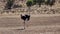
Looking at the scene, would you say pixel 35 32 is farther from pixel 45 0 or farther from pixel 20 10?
pixel 45 0

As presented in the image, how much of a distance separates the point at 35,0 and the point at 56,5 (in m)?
2.96

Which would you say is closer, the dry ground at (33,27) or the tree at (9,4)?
the dry ground at (33,27)

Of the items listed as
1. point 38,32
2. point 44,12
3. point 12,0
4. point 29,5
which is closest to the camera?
point 38,32

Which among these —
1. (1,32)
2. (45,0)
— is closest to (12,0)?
(45,0)

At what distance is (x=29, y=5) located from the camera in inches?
1363

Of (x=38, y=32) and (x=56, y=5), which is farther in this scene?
(x=56, y=5)

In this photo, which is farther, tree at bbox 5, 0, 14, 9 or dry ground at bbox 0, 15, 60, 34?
tree at bbox 5, 0, 14, 9

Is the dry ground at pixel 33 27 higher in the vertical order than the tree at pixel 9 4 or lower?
higher

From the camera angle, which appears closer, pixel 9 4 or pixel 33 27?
pixel 33 27

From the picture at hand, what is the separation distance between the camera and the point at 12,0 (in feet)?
121

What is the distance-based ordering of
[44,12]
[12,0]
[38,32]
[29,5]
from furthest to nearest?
1. [12,0]
2. [29,5]
3. [44,12]
4. [38,32]

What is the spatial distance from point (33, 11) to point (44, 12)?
1351 millimetres

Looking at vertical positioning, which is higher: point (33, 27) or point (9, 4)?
point (33, 27)

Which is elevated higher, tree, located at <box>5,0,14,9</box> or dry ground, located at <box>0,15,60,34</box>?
dry ground, located at <box>0,15,60,34</box>
